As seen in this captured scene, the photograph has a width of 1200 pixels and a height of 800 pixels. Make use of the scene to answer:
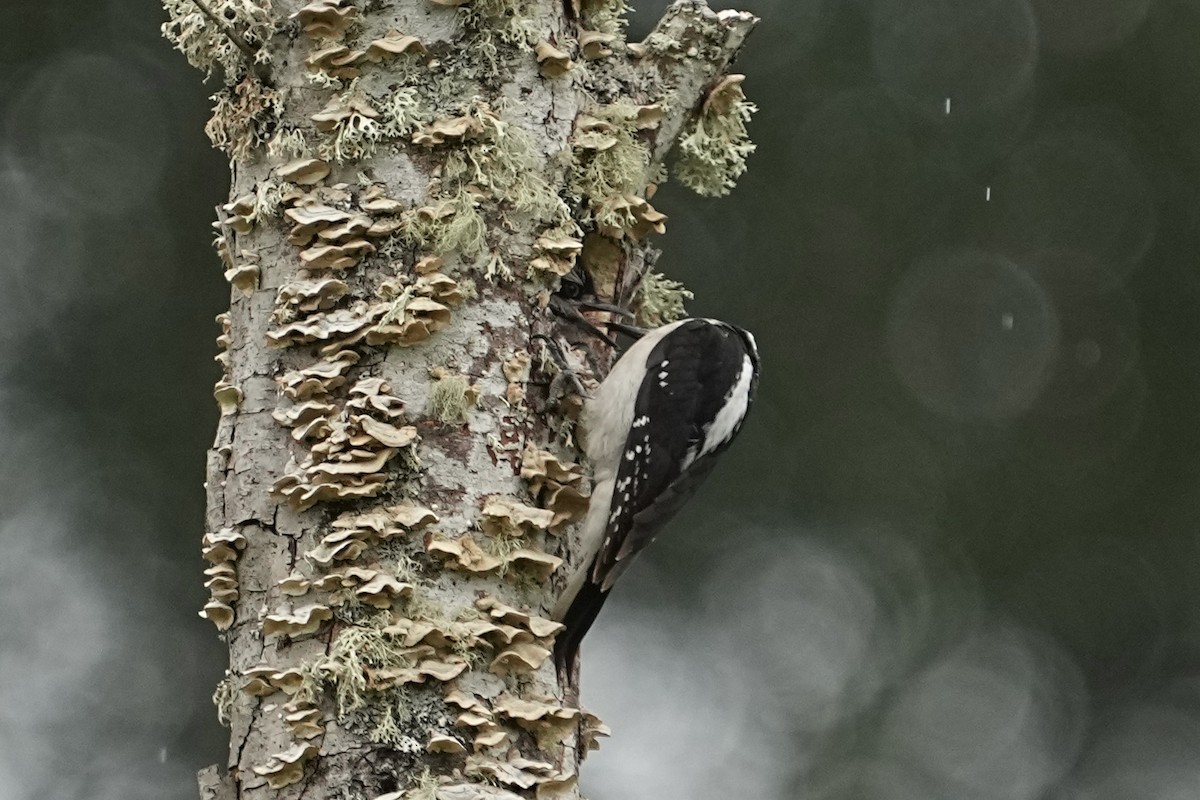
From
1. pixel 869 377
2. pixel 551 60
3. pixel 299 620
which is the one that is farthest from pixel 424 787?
pixel 869 377

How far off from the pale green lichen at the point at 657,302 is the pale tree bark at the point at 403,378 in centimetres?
42

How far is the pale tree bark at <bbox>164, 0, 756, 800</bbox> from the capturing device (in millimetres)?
3166

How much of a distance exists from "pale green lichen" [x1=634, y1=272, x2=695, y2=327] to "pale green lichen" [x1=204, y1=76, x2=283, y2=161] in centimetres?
118

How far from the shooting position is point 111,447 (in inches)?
256

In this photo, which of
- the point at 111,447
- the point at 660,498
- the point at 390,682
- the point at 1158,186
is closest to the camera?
the point at 390,682

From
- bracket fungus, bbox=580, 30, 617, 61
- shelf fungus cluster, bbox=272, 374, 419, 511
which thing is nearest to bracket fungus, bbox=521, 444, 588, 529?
shelf fungus cluster, bbox=272, 374, 419, 511

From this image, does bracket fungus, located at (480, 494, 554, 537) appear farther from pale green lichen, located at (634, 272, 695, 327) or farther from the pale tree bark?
pale green lichen, located at (634, 272, 695, 327)

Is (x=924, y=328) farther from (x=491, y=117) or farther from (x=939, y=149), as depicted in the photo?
(x=491, y=117)

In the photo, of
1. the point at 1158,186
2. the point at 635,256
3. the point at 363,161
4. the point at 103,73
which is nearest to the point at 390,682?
the point at 363,161

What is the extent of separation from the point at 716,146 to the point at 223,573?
6.43ft

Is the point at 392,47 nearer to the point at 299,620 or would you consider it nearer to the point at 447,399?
the point at 447,399

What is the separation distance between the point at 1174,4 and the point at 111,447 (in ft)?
15.8

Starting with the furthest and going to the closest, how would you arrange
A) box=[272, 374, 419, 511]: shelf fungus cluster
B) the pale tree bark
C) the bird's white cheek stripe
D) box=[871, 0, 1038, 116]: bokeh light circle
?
box=[871, 0, 1038, 116]: bokeh light circle → the bird's white cheek stripe → box=[272, 374, 419, 511]: shelf fungus cluster → the pale tree bark

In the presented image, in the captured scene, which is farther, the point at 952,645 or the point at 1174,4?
the point at 952,645
